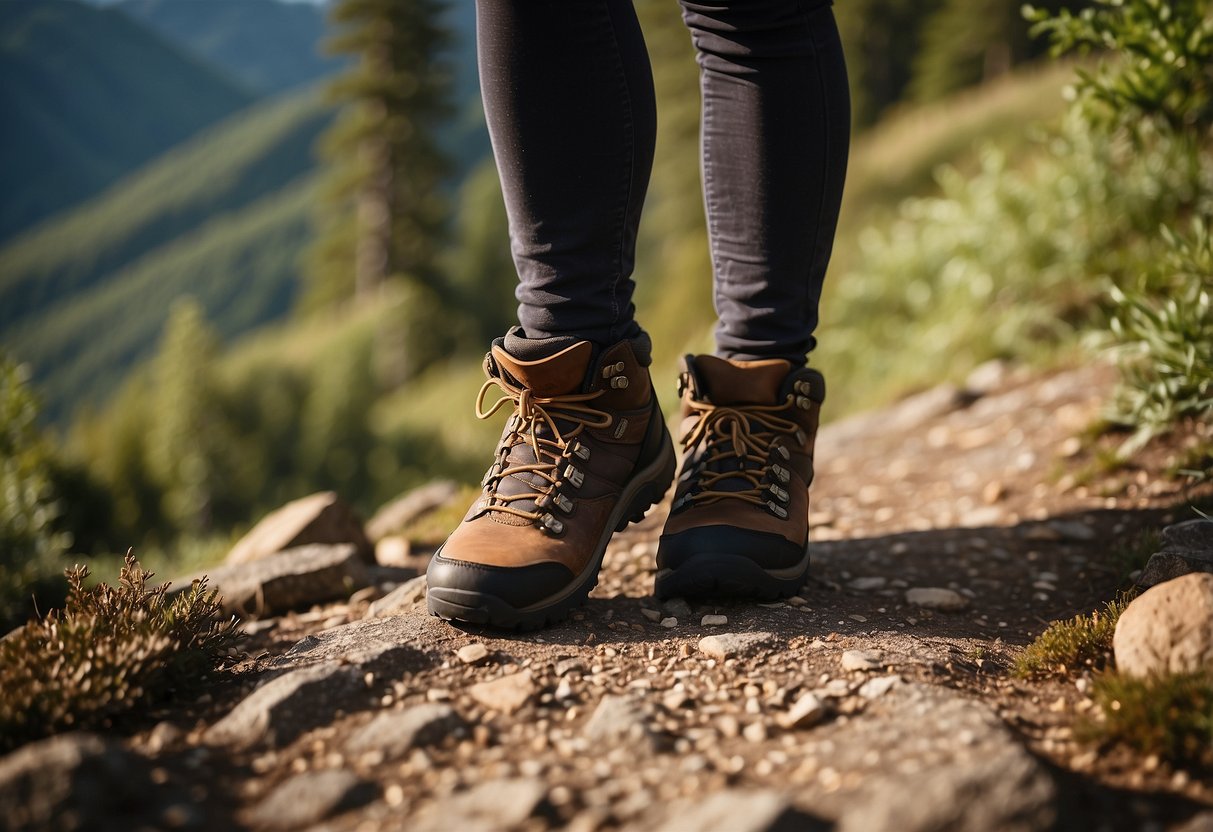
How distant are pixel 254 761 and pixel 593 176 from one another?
1.11 meters

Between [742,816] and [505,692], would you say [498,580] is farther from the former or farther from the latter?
[742,816]

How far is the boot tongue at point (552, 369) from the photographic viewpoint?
1.69 metres

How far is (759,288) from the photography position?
190 centimetres

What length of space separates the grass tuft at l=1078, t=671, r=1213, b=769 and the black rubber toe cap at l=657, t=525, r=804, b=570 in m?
0.63

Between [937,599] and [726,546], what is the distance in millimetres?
561

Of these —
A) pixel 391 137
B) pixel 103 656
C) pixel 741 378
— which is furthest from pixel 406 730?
pixel 391 137

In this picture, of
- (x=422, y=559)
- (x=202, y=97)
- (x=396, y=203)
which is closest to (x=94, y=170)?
(x=202, y=97)

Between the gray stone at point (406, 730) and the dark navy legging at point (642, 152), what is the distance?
2.39ft

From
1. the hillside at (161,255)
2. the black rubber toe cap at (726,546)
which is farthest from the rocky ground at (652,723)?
the hillside at (161,255)

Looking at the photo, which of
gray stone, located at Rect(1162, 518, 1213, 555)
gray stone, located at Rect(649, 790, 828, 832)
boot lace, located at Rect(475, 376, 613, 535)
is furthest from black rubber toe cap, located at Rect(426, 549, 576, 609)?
gray stone, located at Rect(1162, 518, 1213, 555)

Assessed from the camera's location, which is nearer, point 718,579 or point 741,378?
point 718,579

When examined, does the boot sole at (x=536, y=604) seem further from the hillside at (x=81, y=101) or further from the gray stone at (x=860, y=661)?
the hillside at (x=81, y=101)

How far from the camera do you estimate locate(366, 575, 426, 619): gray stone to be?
191 cm

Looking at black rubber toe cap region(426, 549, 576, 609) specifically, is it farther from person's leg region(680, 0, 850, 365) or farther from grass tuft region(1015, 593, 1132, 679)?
grass tuft region(1015, 593, 1132, 679)
